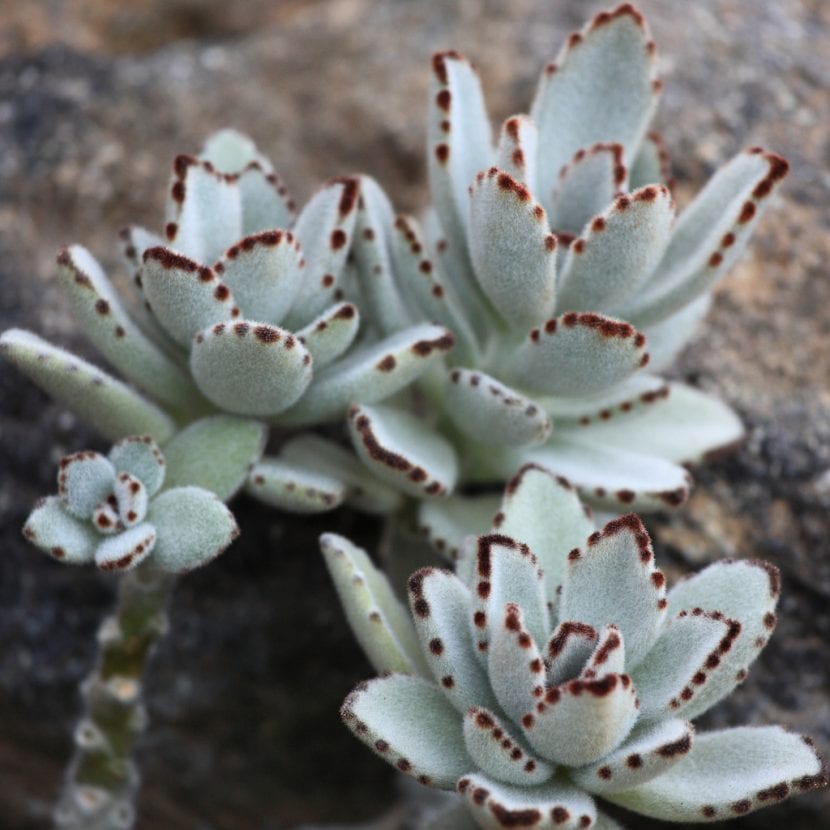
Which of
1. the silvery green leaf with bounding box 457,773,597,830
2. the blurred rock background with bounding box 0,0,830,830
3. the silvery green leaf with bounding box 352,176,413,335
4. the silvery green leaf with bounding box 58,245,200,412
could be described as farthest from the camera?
the blurred rock background with bounding box 0,0,830,830

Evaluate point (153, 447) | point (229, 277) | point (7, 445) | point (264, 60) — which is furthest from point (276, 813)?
point (264, 60)

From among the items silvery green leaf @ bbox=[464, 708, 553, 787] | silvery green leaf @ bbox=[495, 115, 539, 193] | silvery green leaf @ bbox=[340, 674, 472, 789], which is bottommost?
silvery green leaf @ bbox=[340, 674, 472, 789]

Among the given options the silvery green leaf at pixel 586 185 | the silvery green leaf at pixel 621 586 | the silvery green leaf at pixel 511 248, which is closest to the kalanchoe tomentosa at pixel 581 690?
the silvery green leaf at pixel 621 586

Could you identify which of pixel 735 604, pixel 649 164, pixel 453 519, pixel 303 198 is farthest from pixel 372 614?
pixel 303 198

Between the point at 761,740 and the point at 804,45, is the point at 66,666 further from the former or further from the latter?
the point at 804,45

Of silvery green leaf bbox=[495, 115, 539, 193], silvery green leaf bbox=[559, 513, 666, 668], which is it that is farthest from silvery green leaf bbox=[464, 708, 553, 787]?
silvery green leaf bbox=[495, 115, 539, 193]

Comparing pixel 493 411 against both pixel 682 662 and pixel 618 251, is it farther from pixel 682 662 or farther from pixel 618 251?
pixel 682 662

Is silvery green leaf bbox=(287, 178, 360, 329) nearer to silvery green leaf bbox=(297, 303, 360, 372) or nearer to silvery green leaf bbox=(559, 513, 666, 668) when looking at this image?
silvery green leaf bbox=(297, 303, 360, 372)
